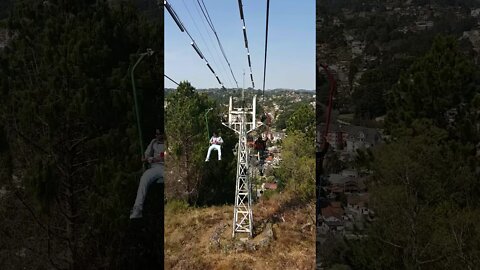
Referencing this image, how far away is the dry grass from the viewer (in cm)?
902

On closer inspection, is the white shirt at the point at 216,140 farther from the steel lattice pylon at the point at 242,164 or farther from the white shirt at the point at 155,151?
the white shirt at the point at 155,151

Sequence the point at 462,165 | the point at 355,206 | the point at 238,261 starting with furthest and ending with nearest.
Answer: the point at 238,261 < the point at 355,206 < the point at 462,165

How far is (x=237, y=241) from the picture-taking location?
9188 mm

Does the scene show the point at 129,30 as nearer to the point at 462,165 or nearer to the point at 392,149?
the point at 392,149

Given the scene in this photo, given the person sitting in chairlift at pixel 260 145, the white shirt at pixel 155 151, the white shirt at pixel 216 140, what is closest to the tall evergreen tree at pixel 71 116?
the white shirt at pixel 155 151

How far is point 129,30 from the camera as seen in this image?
6.05m

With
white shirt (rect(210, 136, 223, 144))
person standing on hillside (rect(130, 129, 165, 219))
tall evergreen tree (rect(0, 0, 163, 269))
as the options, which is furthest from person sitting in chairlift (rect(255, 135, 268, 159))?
tall evergreen tree (rect(0, 0, 163, 269))

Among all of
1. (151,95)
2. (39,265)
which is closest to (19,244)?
(39,265)

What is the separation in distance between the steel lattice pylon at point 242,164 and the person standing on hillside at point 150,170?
3.03 m

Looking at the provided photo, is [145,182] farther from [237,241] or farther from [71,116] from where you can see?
[237,241]

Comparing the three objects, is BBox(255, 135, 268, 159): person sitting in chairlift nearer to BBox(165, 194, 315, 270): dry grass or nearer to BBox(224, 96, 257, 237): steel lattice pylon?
BBox(224, 96, 257, 237): steel lattice pylon

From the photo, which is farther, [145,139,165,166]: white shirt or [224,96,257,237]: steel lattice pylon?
[224,96,257,237]: steel lattice pylon

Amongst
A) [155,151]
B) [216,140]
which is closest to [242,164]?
[216,140]

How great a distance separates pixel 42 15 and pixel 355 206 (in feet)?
14.7
